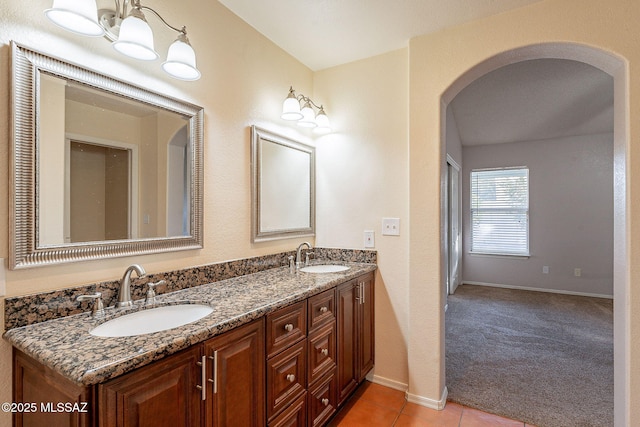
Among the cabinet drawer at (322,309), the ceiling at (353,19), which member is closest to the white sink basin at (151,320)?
the cabinet drawer at (322,309)

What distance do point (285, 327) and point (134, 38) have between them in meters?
1.36

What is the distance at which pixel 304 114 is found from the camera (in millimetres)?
2242

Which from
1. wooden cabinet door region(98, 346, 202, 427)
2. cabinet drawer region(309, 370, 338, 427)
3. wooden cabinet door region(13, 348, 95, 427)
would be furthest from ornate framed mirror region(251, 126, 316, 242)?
wooden cabinet door region(13, 348, 95, 427)

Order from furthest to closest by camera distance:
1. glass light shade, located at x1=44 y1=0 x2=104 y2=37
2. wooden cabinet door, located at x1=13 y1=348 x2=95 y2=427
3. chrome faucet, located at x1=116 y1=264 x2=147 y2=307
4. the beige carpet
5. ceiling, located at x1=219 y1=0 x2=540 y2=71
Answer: the beige carpet, ceiling, located at x1=219 y1=0 x2=540 y2=71, chrome faucet, located at x1=116 y1=264 x2=147 y2=307, glass light shade, located at x1=44 y1=0 x2=104 y2=37, wooden cabinet door, located at x1=13 y1=348 x2=95 y2=427

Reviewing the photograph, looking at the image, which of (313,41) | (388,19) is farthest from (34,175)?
(388,19)

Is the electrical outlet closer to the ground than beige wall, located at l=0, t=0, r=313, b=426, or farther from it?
closer to the ground

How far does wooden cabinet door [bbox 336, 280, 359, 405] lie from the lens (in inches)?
74.0

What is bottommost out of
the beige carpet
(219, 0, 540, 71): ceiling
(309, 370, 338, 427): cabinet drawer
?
the beige carpet

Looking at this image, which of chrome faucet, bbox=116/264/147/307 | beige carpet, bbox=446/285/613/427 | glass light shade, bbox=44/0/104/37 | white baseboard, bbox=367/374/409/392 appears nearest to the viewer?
glass light shade, bbox=44/0/104/37

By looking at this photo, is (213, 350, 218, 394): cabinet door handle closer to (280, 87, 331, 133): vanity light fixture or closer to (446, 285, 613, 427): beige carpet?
(280, 87, 331, 133): vanity light fixture

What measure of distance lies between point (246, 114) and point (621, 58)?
82.1 inches

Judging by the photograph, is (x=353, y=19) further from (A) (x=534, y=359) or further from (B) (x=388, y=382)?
(A) (x=534, y=359)

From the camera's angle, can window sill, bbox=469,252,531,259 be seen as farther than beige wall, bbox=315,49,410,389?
Yes

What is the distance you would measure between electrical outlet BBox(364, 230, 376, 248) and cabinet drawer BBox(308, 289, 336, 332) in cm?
68
